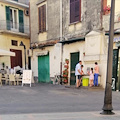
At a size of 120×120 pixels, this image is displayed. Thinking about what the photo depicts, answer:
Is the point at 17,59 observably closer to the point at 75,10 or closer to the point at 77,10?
Result: the point at 75,10

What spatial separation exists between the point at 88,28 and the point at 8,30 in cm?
957

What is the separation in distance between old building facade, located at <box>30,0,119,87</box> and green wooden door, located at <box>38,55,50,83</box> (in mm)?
96

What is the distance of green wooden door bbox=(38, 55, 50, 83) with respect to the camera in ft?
49.4

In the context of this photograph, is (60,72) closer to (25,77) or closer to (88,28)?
(25,77)

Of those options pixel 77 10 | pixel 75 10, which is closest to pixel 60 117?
pixel 77 10

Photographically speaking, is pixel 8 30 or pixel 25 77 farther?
pixel 8 30

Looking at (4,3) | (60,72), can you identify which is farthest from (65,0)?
(4,3)

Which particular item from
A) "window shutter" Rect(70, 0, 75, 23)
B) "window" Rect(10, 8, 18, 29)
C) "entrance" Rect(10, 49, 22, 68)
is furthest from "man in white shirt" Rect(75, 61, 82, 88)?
"window" Rect(10, 8, 18, 29)

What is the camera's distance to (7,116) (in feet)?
16.4

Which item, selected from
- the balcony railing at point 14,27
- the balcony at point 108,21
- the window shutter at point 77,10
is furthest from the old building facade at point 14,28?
the balcony at point 108,21

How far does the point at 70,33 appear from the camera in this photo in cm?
1266

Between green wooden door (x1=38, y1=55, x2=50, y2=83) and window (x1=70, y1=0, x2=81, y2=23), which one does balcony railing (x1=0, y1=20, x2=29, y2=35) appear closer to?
green wooden door (x1=38, y1=55, x2=50, y2=83)

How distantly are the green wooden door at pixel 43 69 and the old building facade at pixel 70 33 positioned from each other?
0.10 meters

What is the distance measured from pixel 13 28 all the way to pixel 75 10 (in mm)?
8758
